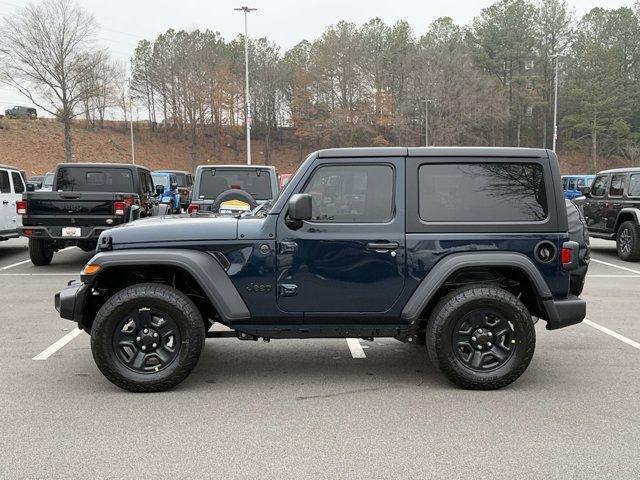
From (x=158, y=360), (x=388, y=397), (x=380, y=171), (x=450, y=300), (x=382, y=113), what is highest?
(x=382, y=113)

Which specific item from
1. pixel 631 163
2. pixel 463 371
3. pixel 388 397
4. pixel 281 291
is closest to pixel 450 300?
pixel 463 371

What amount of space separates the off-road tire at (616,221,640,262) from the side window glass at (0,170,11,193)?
41.4ft

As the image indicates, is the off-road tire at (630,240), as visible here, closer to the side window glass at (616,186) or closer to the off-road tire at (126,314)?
the side window glass at (616,186)

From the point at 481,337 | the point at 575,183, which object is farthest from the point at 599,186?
the point at 575,183

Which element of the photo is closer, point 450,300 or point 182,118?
point 450,300

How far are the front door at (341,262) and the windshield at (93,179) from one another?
831 centimetres

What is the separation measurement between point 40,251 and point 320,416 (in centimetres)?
890

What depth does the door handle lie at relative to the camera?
181 inches

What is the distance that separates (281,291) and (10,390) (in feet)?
7.21

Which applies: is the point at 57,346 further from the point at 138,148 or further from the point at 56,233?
the point at 138,148

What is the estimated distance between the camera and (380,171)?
4.74 m

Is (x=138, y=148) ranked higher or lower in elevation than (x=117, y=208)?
higher

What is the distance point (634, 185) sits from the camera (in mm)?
12445

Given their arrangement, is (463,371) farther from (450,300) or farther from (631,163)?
(631,163)
